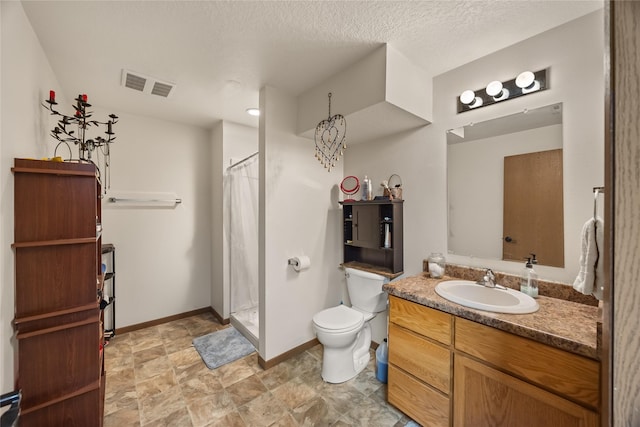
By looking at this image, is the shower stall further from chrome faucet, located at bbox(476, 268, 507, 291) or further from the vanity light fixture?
chrome faucet, located at bbox(476, 268, 507, 291)

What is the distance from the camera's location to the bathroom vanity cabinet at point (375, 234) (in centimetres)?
218

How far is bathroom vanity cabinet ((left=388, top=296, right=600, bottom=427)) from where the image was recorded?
3.41ft

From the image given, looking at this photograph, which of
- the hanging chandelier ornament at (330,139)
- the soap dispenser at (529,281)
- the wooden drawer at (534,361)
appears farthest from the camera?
the hanging chandelier ornament at (330,139)

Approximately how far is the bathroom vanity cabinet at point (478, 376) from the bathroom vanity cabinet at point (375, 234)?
61cm

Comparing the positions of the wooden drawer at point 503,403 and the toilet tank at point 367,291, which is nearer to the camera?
the wooden drawer at point 503,403

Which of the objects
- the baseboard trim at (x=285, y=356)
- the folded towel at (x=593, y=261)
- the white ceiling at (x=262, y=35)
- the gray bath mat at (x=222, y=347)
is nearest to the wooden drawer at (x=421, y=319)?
the folded towel at (x=593, y=261)

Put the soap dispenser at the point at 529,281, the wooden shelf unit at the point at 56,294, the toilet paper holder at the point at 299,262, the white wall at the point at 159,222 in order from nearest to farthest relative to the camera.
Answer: the wooden shelf unit at the point at 56,294 < the soap dispenser at the point at 529,281 < the toilet paper holder at the point at 299,262 < the white wall at the point at 159,222

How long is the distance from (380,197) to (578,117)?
1299 mm

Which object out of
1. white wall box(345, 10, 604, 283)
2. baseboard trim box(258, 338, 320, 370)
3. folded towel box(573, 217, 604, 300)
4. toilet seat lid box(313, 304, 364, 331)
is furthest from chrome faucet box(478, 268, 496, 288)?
baseboard trim box(258, 338, 320, 370)

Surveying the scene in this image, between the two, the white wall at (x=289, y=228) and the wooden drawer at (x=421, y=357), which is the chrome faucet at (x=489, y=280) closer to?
the wooden drawer at (x=421, y=357)

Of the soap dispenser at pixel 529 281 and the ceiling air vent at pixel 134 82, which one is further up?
the ceiling air vent at pixel 134 82

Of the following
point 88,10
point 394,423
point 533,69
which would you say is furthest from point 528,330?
point 88,10

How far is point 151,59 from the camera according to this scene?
180 centimetres

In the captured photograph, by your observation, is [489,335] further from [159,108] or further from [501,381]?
[159,108]
